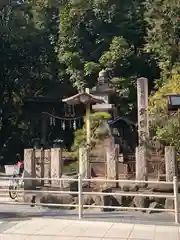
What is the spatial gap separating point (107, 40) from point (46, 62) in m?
4.58

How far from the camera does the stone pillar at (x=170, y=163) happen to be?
10555 mm

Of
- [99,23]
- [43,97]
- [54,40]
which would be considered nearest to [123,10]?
[99,23]

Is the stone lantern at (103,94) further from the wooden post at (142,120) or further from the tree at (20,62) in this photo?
the tree at (20,62)

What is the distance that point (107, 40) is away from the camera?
24.3 meters

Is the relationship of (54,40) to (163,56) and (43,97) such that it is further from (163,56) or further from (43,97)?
(163,56)

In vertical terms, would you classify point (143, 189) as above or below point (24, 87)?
below

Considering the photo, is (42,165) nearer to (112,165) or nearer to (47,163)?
(47,163)

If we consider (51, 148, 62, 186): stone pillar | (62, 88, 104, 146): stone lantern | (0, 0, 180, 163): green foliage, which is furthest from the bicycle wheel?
(0, 0, 180, 163): green foliage

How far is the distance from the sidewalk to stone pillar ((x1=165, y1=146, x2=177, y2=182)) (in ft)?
10.3

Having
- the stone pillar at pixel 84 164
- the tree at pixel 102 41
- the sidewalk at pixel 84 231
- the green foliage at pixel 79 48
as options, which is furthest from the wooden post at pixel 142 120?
the tree at pixel 102 41

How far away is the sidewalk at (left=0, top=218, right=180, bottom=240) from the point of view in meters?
6.64

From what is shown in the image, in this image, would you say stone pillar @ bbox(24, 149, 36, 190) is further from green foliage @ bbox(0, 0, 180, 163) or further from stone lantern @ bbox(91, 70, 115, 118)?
green foliage @ bbox(0, 0, 180, 163)

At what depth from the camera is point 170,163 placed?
417 inches

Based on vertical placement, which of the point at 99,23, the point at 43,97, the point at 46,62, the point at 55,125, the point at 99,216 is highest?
the point at 99,23
